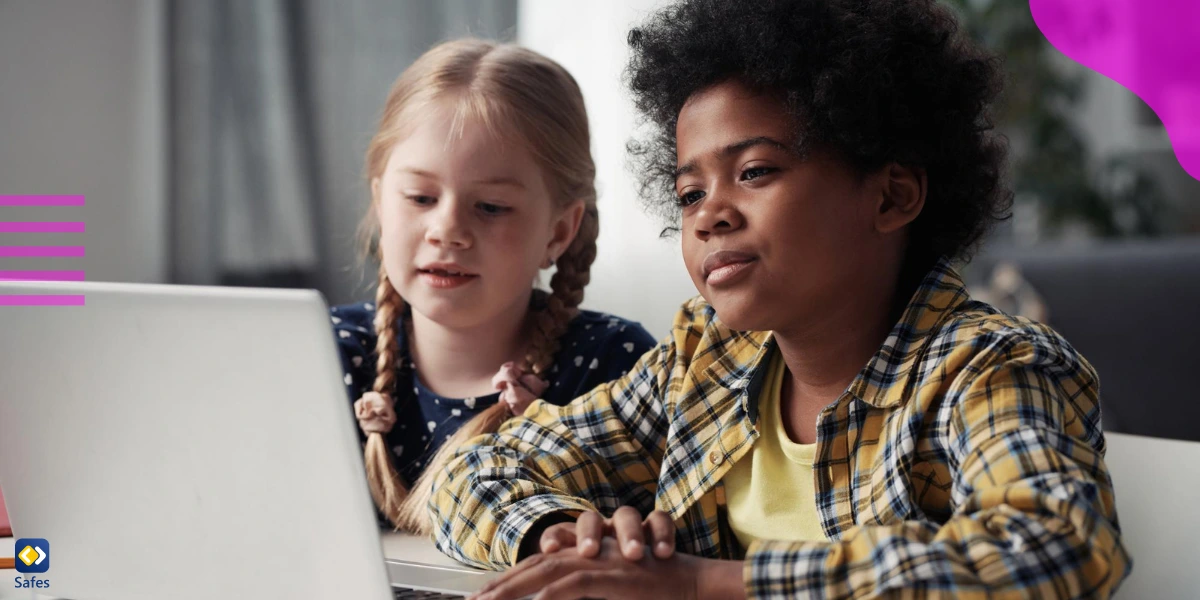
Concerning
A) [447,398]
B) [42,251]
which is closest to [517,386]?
[447,398]

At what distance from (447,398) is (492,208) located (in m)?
0.22

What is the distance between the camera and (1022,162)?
3652mm

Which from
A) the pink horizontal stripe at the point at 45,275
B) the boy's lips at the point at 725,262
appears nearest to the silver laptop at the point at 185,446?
the boy's lips at the point at 725,262

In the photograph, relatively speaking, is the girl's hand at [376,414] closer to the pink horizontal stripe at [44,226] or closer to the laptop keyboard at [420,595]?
the laptop keyboard at [420,595]

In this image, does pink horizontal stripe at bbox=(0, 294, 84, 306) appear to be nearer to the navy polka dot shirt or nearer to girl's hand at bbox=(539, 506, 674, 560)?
girl's hand at bbox=(539, 506, 674, 560)

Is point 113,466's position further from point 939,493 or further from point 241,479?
point 939,493

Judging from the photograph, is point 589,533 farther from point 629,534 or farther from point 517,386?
point 517,386

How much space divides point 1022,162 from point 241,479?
11.2ft

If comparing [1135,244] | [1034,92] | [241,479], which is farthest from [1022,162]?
[241,479]

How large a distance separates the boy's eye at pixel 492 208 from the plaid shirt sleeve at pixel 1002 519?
0.56 metres

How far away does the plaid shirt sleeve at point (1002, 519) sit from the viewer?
62 cm

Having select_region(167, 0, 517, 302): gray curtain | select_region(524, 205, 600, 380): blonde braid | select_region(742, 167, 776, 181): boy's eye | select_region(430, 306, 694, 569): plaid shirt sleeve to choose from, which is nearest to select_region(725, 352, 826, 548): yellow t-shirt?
select_region(430, 306, 694, 569): plaid shirt sleeve

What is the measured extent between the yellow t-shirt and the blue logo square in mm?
531

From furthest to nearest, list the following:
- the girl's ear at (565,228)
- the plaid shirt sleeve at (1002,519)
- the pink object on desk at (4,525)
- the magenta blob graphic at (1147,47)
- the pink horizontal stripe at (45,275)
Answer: the magenta blob graphic at (1147,47)
the pink horizontal stripe at (45,275)
the girl's ear at (565,228)
the pink object on desk at (4,525)
the plaid shirt sleeve at (1002,519)
